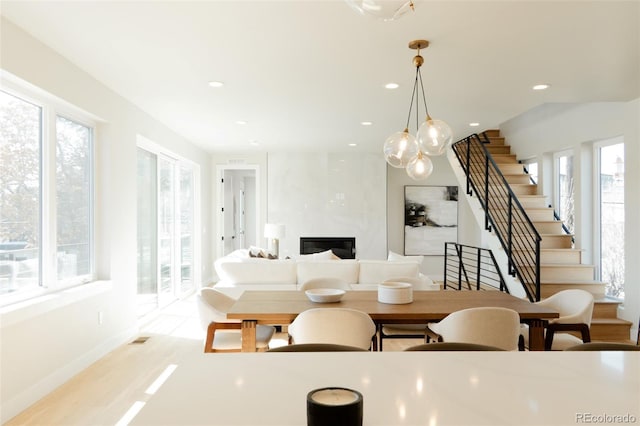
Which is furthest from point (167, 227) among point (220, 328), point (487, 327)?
point (487, 327)

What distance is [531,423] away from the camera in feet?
2.89

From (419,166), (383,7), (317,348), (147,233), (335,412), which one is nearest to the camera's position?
(335,412)

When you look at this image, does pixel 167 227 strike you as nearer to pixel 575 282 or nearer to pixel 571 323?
pixel 571 323

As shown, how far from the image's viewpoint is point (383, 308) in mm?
2852

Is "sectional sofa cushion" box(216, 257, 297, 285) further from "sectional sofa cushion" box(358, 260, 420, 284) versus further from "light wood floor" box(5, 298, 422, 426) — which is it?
"sectional sofa cushion" box(358, 260, 420, 284)

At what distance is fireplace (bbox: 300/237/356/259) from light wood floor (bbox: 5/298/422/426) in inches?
154

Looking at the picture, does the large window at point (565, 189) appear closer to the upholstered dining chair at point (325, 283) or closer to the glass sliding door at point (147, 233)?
the upholstered dining chair at point (325, 283)

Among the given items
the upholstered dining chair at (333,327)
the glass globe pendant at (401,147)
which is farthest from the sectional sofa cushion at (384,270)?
the upholstered dining chair at (333,327)

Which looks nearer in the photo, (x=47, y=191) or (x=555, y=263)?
(x=47, y=191)

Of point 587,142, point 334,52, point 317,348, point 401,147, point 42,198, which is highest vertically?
point 334,52

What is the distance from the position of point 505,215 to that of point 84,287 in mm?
5485

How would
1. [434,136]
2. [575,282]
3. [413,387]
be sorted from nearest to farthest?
[413,387]
[434,136]
[575,282]

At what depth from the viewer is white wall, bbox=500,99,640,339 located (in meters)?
4.85

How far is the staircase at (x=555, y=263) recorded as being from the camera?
4645 mm
